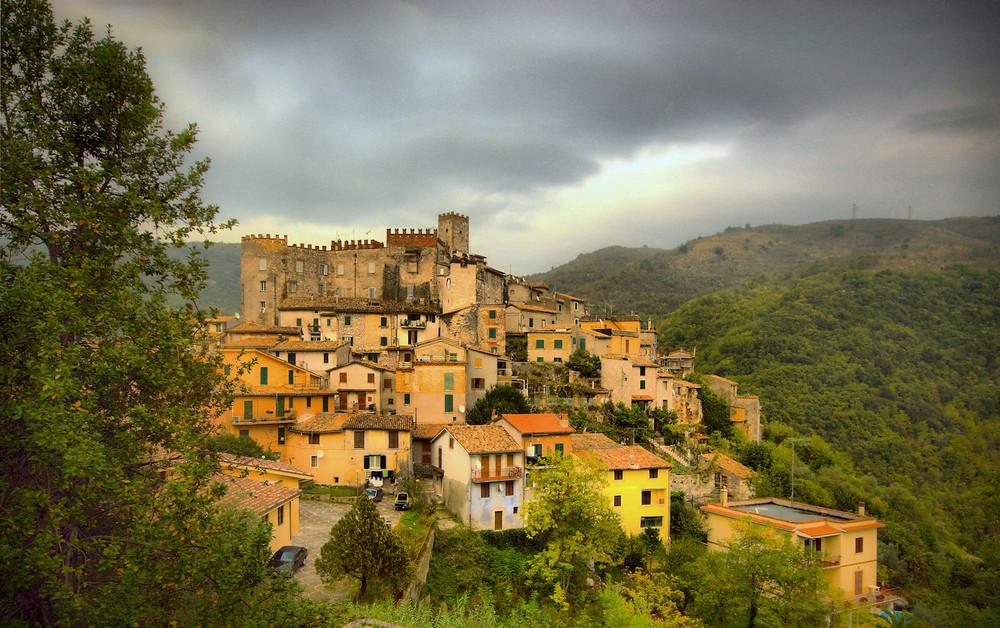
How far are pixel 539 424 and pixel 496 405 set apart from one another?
609 centimetres

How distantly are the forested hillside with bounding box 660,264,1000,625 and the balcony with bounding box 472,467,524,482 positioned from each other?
24203 millimetres

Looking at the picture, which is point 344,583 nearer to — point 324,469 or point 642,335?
point 324,469

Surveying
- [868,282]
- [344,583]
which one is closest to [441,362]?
[344,583]

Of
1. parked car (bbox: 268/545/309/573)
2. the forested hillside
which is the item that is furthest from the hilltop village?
the forested hillside

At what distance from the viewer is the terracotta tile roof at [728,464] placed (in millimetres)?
36281

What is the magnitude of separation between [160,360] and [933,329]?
91198 millimetres

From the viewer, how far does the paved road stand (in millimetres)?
16688

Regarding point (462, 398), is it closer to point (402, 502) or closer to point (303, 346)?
point (402, 502)

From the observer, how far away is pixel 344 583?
1745 cm

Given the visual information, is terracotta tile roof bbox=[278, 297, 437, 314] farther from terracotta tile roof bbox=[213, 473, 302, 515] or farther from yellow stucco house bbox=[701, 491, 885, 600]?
terracotta tile roof bbox=[213, 473, 302, 515]

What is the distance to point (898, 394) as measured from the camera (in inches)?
2496

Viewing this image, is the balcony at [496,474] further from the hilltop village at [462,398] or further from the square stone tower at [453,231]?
the square stone tower at [453,231]

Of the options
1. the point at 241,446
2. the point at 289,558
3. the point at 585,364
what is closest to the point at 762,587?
the point at 289,558

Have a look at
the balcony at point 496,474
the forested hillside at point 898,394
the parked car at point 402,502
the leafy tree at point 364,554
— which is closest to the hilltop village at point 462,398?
the balcony at point 496,474
